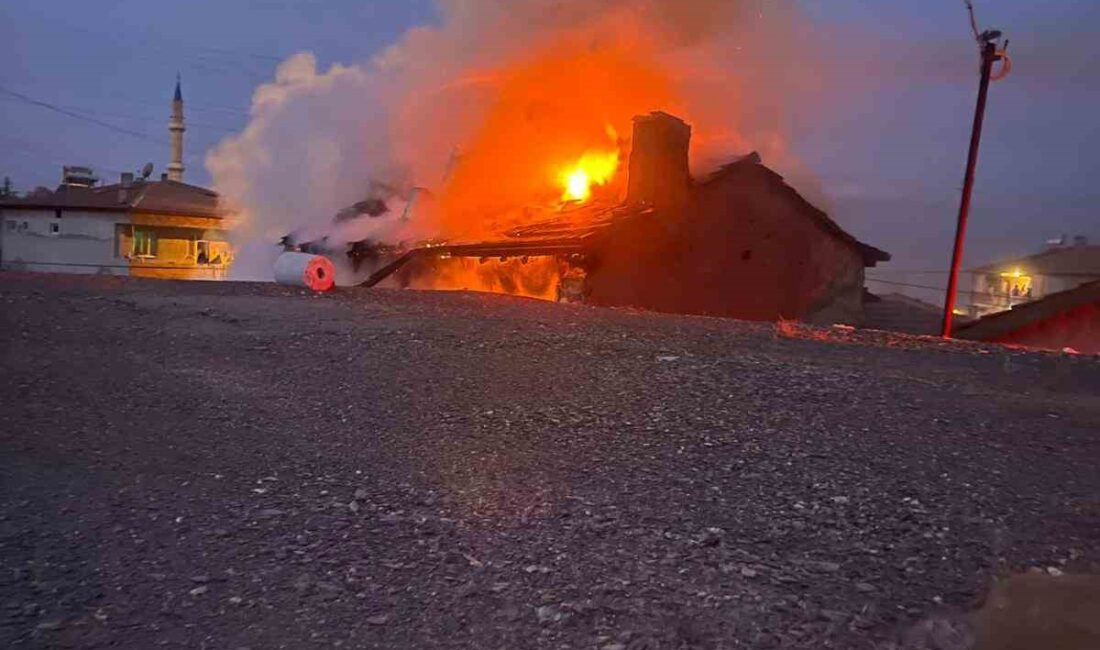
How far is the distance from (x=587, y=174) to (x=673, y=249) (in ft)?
11.7

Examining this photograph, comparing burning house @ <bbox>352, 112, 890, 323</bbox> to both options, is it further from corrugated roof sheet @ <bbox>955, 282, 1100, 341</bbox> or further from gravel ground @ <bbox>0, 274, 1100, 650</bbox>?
gravel ground @ <bbox>0, 274, 1100, 650</bbox>

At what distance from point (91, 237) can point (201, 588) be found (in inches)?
1632

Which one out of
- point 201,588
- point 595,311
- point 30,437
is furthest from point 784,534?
point 595,311

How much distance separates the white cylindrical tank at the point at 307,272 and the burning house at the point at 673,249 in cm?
280

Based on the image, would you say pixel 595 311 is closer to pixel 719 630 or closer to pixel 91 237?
pixel 719 630

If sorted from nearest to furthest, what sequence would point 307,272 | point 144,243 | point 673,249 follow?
point 307,272 < point 673,249 < point 144,243

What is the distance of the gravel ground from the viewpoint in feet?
10.9

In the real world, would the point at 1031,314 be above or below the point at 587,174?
below

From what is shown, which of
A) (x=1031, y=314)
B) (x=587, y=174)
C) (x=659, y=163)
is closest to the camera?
(x=659, y=163)

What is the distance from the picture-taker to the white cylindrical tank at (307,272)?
1584 cm

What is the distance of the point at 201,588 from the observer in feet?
11.3

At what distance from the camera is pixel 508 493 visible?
15.1 feet

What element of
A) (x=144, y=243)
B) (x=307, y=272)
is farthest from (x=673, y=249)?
(x=144, y=243)

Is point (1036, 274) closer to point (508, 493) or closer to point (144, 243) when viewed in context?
point (144, 243)
